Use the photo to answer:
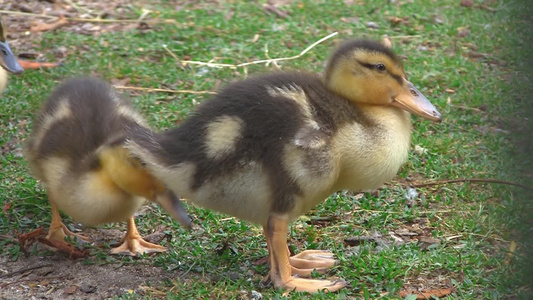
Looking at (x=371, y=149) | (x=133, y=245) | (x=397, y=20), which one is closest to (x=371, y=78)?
(x=371, y=149)

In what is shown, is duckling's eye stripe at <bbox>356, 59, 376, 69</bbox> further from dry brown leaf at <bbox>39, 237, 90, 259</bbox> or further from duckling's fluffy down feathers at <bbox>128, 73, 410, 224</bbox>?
dry brown leaf at <bbox>39, 237, 90, 259</bbox>

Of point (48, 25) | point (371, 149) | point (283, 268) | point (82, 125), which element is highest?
point (371, 149)

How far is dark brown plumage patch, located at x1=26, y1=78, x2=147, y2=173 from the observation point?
408cm

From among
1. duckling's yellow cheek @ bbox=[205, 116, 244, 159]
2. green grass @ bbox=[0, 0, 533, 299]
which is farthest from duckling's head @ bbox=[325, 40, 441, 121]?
duckling's yellow cheek @ bbox=[205, 116, 244, 159]

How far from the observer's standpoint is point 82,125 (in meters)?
4.17

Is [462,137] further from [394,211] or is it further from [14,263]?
[14,263]

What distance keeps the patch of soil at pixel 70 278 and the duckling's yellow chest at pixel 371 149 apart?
1.03m

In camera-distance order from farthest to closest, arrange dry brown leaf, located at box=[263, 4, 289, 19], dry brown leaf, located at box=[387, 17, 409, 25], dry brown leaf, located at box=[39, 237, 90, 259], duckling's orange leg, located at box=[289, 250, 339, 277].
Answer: dry brown leaf, located at box=[263, 4, 289, 19] → dry brown leaf, located at box=[387, 17, 409, 25] → dry brown leaf, located at box=[39, 237, 90, 259] → duckling's orange leg, located at box=[289, 250, 339, 277]

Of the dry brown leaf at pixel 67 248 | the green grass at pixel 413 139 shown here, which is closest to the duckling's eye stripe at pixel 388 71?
the green grass at pixel 413 139

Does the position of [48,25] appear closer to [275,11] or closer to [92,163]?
[275,11]

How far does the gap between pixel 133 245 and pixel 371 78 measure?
5.02 ft

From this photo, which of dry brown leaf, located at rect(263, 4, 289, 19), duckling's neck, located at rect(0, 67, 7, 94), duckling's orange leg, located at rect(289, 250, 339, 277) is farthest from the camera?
dry brown leaf, located at rect(263, 4, 289, 19)

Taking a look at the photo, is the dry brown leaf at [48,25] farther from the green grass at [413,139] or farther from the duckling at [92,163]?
the duckling at [92,163]

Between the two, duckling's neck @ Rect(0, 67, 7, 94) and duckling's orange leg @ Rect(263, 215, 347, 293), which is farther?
duckling's neck @ Rect(0, 67, 7, 94)
